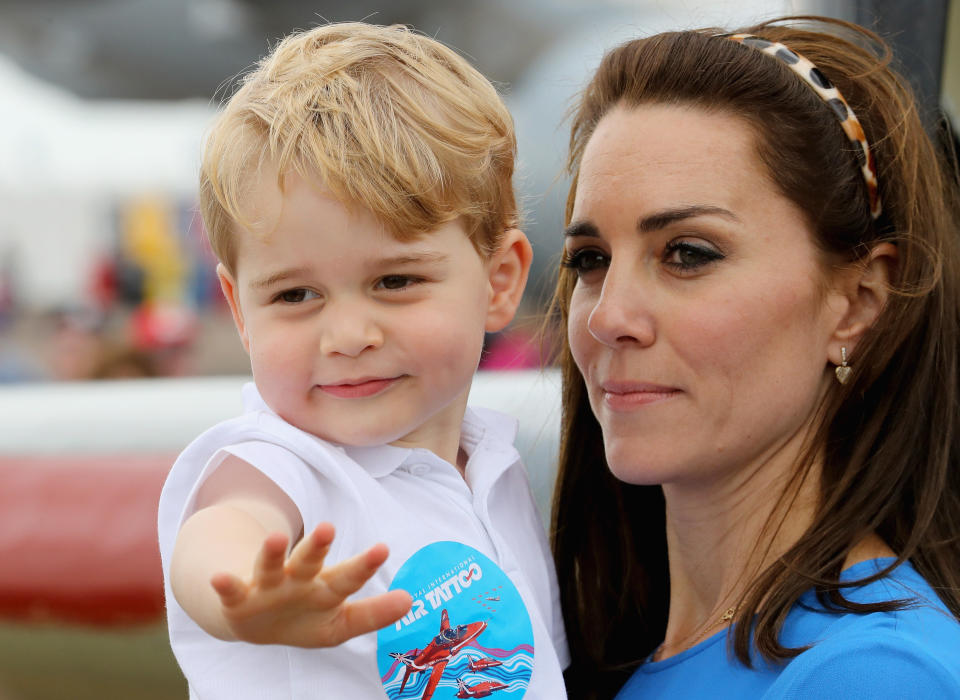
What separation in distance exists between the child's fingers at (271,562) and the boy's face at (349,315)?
0.39 metres

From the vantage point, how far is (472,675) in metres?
1.19

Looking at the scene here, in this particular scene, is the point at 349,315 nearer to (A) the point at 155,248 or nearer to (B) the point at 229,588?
(B) the point at 229,588

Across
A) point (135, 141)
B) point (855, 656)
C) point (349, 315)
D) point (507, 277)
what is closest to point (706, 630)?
point (855, 656)

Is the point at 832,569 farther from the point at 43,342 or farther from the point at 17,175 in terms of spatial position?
the point at 17,175

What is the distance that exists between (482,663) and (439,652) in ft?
0.17

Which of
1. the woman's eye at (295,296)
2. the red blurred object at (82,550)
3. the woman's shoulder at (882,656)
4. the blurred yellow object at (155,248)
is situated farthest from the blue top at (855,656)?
the blurred yellow object at (155,248)

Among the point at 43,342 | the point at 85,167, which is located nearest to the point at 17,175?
the point at 85,167

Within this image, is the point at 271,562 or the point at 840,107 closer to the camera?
→ the point at 271,562

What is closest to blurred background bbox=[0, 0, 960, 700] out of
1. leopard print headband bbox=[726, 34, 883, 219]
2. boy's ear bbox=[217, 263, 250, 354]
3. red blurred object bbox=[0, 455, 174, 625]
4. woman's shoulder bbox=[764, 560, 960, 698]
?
red blurred object bbox=[0, 455, 174, 625]

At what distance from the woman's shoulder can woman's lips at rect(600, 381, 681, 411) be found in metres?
0.33

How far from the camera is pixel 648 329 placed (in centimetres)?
133

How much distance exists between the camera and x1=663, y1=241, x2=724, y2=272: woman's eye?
1314 mm

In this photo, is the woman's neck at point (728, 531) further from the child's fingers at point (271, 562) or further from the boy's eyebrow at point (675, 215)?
the child's fingers at point (271, 562)

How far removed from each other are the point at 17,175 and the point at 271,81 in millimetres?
13832
